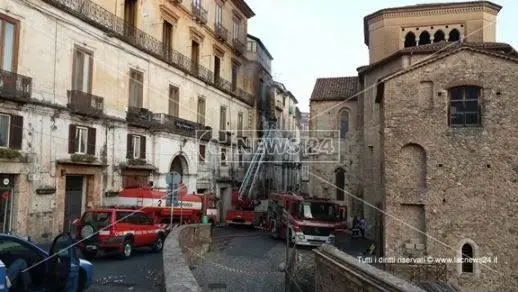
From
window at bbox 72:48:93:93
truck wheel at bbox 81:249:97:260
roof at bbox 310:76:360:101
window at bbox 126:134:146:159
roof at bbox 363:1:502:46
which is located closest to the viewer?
truck wheel at bbox 81:249:97:260

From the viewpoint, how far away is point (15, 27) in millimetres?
18234

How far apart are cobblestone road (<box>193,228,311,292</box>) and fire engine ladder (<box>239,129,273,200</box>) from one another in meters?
10.6

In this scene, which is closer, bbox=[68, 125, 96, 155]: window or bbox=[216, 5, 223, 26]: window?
bbox=[68, 125, 96, 155]: window

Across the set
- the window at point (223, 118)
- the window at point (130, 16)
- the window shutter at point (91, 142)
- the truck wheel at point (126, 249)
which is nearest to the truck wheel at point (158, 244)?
the truck wheel at point (126, 249)

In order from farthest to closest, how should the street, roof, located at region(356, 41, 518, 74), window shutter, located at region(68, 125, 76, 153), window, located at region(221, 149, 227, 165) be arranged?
window, located at region(221, 149, 227, 165), window shutter, located at region(68, 125, 76, 153), roof, located at region(356, 41, 518, 74), the street

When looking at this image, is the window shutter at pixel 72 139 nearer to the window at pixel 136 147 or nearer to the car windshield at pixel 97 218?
the window at pixel 136 147

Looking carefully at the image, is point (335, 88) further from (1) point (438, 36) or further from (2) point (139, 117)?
(2) point (139, 117)

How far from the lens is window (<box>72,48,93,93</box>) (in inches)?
845

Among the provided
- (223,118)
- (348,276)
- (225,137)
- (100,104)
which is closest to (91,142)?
(100,104)

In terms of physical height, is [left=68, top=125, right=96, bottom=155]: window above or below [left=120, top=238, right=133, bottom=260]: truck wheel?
above

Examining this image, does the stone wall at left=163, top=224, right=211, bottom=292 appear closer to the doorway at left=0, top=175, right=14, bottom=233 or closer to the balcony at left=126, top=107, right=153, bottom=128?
the doorway at left=0, top=175, right=14, bottom=233

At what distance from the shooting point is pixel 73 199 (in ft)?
71.0

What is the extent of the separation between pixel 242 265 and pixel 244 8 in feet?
96.2

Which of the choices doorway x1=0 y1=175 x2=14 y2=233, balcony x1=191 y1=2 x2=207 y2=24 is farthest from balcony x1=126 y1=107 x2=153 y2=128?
balcony x1=191 y1=2 x2=207 y2=24
